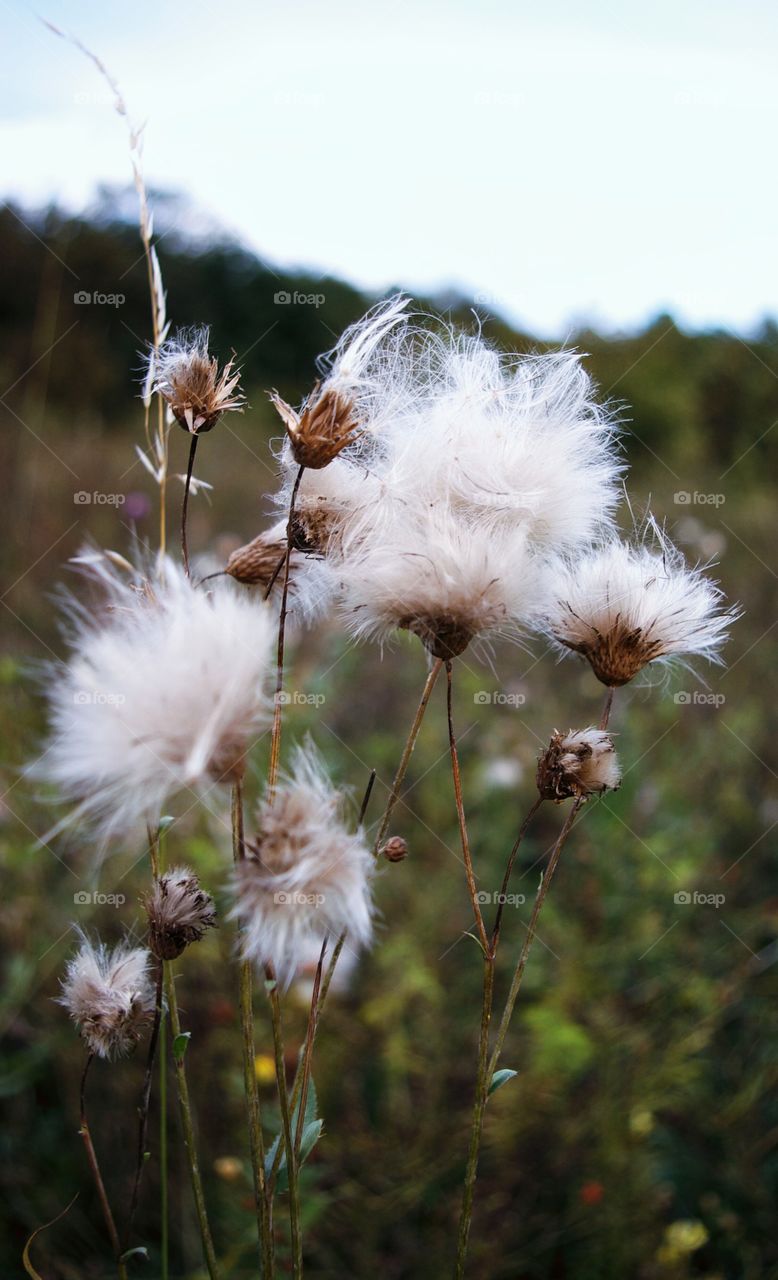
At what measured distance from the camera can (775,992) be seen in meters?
2.25

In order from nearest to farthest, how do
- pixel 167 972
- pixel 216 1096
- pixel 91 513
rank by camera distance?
pixel 167 972 → pixel 216 1096 → pixel 91 513

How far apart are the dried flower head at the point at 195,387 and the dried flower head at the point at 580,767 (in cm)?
38

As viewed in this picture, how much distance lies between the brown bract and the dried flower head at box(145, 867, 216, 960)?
323 mm

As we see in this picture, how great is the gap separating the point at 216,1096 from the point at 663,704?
209 centimetres

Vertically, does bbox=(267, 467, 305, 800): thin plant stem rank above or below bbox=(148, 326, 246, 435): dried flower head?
below

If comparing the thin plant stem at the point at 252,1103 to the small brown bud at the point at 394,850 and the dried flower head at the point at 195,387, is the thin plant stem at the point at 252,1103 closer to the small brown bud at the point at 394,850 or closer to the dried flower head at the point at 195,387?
the small brown bud at the point at 394,850

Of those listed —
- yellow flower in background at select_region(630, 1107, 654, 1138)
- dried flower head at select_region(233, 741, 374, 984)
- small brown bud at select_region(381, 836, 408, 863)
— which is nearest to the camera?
dried flower head at select_region(233, 741, 374, 984)

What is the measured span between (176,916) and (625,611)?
17.2 inches

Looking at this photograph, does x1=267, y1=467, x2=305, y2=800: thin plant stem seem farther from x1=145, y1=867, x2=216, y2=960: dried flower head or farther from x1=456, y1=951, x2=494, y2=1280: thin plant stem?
x1=456, y1=951, x2=494, y2=1280: thin plant stem

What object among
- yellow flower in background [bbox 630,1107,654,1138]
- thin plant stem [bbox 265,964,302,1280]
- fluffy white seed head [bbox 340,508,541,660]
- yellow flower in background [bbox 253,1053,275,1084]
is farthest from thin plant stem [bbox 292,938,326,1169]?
yellow flower in background [bbox 630,1107,654,1138]

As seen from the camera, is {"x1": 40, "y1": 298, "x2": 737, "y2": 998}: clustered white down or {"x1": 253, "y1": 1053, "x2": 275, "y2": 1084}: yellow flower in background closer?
{"x1": 40, "y1": 298, "x2": 737, "y2": 998}: clustered white down

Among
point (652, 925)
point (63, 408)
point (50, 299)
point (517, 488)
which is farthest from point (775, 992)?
point (63, 408)

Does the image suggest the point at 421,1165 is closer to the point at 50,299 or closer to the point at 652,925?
the point at 652,925

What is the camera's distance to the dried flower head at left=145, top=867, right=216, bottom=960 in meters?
0.67
